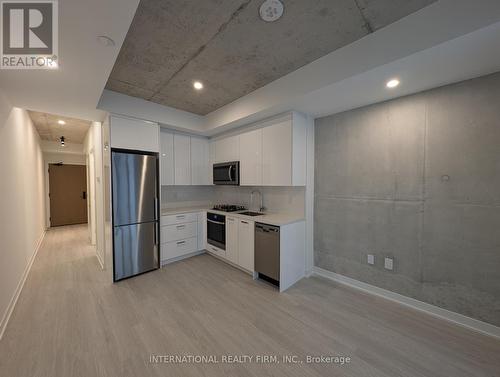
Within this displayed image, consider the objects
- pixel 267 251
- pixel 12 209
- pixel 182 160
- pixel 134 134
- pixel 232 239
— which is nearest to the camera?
pixel 12 209

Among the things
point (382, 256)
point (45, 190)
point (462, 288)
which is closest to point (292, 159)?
point (382, 256)

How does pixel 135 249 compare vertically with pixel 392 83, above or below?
below

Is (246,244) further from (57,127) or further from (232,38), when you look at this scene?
(57,127)

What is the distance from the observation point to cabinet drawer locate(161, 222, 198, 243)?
3.45m

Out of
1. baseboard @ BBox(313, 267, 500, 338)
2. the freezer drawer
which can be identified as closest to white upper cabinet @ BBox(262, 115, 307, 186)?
baseboard @ BBox(313, 267, 500, 338)

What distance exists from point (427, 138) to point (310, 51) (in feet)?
5.19

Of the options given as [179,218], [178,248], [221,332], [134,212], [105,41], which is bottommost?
[221,332]

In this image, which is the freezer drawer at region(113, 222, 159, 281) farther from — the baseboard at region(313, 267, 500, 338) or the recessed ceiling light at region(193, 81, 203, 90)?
the baseboard at region(313, 267, 500, 338)

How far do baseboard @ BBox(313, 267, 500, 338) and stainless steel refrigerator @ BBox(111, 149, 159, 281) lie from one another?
9.16ft

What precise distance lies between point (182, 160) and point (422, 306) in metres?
4.13

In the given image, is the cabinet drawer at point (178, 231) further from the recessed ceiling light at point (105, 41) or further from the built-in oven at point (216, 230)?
the recessed ceiling light at point (105, 41)

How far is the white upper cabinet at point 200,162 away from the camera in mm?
4105

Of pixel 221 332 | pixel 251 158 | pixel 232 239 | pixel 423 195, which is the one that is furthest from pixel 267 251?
pixel 423 195

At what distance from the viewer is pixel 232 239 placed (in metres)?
3.36
